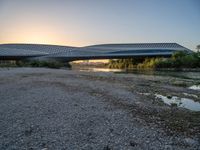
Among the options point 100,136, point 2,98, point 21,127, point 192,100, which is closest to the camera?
point 100,136

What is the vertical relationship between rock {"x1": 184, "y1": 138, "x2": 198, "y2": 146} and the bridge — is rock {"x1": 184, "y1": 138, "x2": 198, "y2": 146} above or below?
below

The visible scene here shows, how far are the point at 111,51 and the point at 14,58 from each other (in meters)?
42.8

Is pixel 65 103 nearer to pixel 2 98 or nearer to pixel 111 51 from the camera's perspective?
pixel 2 98

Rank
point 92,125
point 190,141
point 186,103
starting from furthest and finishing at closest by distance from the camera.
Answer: point 186,103 → point 92,125 → point 190,141

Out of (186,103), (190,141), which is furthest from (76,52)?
(190,141)

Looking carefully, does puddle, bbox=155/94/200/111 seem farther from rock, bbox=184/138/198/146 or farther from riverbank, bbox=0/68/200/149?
rock, bbox=184/138/198/146

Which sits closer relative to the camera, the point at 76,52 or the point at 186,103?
the point at 186,103

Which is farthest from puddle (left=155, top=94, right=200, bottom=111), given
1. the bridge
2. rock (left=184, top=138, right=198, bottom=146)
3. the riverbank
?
the bridge

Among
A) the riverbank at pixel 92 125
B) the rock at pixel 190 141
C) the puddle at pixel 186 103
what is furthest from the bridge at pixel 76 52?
the rock at pixel 190 141

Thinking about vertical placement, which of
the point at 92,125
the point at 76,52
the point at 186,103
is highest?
the point at 76,52

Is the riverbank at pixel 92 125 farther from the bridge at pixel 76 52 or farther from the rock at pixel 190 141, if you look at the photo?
the bridge at pixel 76 52

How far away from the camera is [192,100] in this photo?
17.3m

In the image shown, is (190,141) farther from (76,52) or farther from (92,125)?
(76,52)

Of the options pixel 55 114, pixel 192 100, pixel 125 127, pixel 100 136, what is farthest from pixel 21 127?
pixel 192 100
